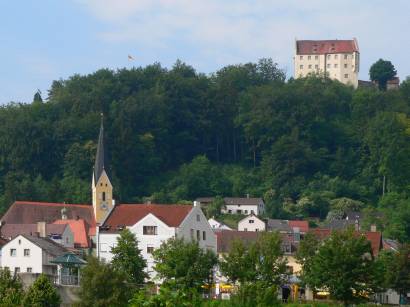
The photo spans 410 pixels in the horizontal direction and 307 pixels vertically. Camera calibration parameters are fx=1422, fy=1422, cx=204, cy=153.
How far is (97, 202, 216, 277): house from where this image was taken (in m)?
78.6

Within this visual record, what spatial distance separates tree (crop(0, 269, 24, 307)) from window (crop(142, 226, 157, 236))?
16.4 meters

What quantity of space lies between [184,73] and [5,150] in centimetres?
3087

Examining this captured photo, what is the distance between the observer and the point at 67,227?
9019cm

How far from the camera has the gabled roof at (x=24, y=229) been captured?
88.8 meters

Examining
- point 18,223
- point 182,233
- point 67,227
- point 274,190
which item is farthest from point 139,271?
point 274,190

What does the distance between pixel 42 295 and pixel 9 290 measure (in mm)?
1370

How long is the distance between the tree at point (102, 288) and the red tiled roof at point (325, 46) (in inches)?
5072

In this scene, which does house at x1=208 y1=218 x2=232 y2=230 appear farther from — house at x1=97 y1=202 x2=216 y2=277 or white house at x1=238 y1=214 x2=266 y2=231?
house at x1=97 y1=202 x2=216 y2=277

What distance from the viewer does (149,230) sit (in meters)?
78.9

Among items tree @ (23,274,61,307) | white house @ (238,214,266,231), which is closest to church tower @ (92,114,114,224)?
white house @ (238,214,266,231)

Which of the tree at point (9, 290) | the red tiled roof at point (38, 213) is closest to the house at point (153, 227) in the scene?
the tree at point (9, 290)

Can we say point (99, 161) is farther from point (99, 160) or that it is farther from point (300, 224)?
point (300, 224)

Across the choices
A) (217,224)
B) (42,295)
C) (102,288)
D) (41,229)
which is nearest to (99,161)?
(217,224)

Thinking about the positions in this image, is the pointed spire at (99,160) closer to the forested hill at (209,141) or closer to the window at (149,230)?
the forested hill at (209,141)
